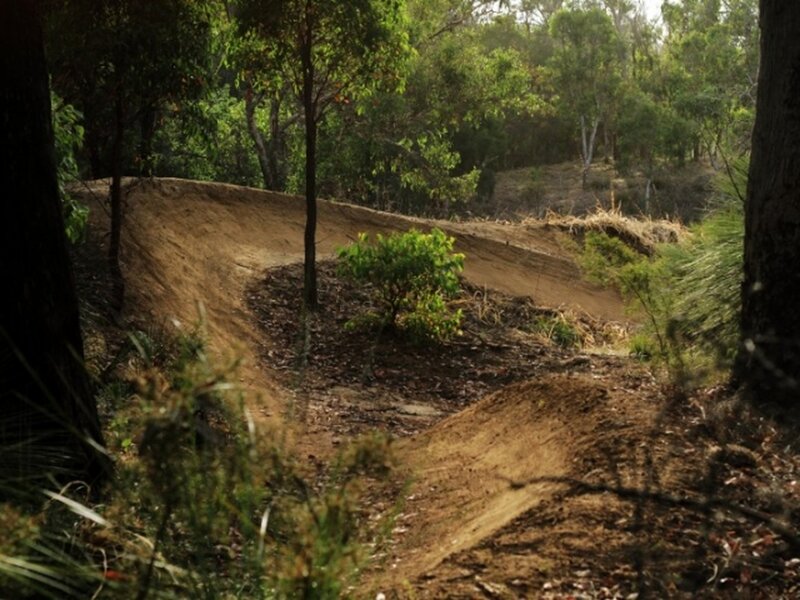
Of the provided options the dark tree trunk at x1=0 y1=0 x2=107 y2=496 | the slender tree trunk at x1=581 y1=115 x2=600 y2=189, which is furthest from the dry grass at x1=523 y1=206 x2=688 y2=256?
the slender tree trunk at x1=581 y1=115 x2=600 y2=189

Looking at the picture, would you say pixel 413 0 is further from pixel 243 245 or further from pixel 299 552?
pixel 299 552

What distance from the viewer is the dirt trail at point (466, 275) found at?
5387 mm

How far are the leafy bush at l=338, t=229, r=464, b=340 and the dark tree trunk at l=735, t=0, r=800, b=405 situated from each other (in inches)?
214

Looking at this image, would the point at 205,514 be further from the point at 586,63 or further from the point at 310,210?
the point at 586,63

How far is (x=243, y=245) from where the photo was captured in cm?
1468

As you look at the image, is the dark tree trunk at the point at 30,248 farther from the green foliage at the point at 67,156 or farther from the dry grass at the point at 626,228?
the dry grass at the point at 626,228

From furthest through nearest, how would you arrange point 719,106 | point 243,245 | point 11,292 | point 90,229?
point 719,106
point 243,245
point 90,229
point 11,292

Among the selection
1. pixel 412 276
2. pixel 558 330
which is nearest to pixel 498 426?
pixel 412 276

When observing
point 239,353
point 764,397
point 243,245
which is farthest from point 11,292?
point 243,245

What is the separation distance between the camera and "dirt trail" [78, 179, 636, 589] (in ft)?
17.7

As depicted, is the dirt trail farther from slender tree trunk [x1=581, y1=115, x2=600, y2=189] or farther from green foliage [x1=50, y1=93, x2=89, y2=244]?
slender tree trunk [x1=581, y1=115, x2=600, y2=189]

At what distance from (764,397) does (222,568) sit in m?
3.21

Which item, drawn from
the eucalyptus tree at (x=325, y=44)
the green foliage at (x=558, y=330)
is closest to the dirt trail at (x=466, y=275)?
the green foliage at (x=558, y=330)

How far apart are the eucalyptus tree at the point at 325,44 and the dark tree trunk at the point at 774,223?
18.7 feet
